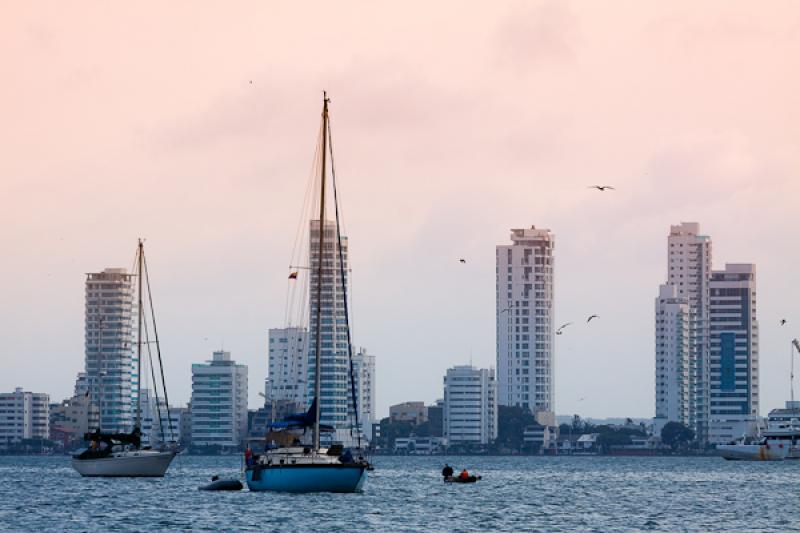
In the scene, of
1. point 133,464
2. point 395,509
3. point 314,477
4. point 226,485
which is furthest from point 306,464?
point 133,464

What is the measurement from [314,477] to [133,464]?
52.8 metres

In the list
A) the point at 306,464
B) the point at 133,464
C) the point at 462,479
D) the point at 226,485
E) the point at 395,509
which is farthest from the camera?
the point at 462,479

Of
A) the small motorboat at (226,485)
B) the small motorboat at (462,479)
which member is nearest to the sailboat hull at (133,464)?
the small motorboat at (226,485)

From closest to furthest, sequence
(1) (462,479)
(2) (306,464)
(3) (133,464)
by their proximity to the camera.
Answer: (2) (306,464) → (3) (133,464) → (1) (462,479)

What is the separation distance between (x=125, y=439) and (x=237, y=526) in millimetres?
67637

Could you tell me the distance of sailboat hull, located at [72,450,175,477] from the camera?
164m

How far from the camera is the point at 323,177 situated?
12388cm

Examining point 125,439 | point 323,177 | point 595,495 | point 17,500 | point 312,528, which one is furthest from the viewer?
point 125,439

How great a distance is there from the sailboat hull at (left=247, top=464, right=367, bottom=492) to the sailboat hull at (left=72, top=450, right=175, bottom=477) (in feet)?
157

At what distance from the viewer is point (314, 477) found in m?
115

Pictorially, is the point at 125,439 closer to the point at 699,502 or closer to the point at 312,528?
the point at 699,502

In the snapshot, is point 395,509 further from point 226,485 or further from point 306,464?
point 226,485

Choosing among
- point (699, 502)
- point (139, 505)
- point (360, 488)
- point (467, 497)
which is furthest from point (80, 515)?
point (699, 502)

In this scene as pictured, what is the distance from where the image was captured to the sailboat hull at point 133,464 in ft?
539
